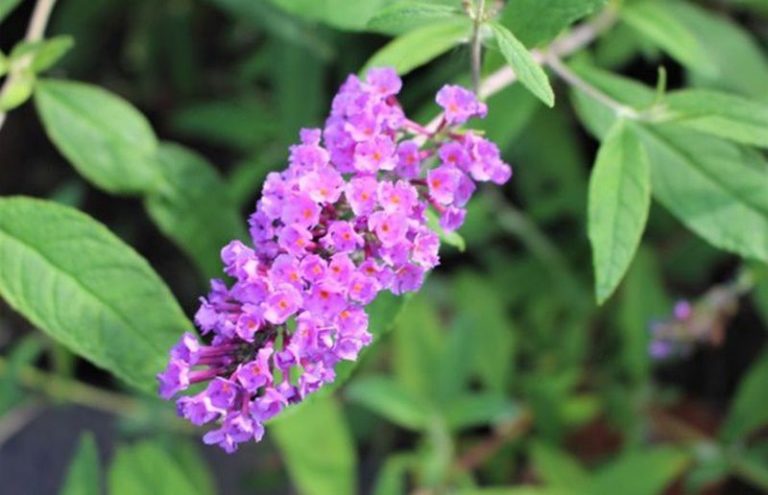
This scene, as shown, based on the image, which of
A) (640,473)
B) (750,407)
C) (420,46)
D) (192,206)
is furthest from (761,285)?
(192,206)

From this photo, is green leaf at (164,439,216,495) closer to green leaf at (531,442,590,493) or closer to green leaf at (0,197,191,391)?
green leaf at (531,442,590,493)

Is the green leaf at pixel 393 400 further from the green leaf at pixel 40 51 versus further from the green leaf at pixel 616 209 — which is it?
the green leaf at pixel 40 51

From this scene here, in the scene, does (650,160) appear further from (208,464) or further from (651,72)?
(208,464)

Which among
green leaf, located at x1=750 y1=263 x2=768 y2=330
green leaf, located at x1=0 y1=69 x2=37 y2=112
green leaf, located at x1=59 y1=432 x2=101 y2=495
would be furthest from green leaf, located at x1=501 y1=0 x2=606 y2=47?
green leaf, located at x1=59 y1=432 x2=101 y2=495

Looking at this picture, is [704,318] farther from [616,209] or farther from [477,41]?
[477,41]

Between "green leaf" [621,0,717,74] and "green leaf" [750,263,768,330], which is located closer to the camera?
"green leaf" [621,0,717,74]
